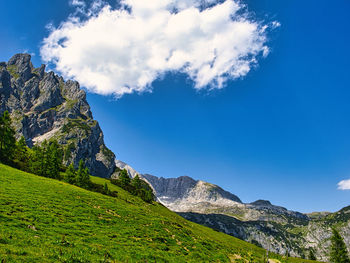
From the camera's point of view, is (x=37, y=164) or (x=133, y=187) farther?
(x=133, y=187)

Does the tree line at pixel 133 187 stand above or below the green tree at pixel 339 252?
above

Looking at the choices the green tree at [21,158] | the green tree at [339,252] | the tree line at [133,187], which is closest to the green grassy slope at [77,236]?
the green tree at [21,158]

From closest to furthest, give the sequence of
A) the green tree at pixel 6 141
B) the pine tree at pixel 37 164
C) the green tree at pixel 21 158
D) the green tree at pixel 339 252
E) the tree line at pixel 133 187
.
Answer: the green tree at pixel 6 141, the green tree at pixel 21 158, the pine tree at pixel 37 164, the green tree at pixel 339 252, the tree line at pixel 133 187

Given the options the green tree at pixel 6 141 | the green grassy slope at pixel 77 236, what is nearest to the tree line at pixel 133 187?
the green tree at pixel 6 141

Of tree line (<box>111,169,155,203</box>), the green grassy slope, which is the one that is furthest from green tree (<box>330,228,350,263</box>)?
tree line (<box>111,169,155,203</box>)

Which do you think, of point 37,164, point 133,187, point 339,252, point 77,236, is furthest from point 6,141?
point 339,252

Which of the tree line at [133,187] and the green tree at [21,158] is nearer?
the green tree at [21,158]

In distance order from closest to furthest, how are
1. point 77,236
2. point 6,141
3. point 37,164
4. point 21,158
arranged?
point 77,236
point 6,141
point 37,164
point 21,158

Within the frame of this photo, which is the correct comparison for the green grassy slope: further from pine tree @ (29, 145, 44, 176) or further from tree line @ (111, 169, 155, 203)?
→ tree line @ (111, 169, 155, 203)

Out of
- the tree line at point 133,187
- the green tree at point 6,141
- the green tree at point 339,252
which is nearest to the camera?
the green tree at point 6,141

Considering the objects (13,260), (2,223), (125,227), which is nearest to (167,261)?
(125,227)

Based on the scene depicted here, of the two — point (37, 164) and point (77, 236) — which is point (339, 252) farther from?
point (37, 164)

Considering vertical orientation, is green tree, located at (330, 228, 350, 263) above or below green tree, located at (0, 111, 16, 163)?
below

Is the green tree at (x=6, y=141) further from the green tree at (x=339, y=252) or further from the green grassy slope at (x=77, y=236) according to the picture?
the green tree at (x=339, y=252)
